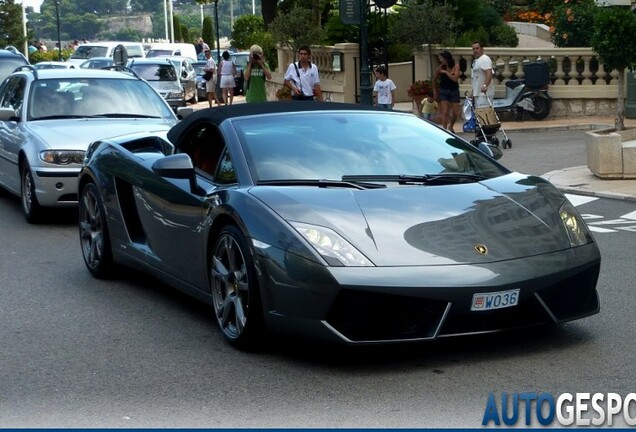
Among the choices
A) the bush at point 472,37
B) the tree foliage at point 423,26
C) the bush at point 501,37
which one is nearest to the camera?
the tree foliage at point 423,26

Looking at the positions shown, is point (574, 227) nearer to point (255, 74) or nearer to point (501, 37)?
point (255, 74)

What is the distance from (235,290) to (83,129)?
22.0ft

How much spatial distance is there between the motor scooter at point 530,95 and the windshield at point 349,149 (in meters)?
17.5

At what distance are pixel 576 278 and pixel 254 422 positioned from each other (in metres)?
2.10

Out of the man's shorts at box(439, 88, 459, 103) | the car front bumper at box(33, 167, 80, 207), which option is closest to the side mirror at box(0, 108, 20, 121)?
the car front bumper at box(33, 167, 80, 207)

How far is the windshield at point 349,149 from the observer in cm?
760

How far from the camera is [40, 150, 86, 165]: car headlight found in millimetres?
13055

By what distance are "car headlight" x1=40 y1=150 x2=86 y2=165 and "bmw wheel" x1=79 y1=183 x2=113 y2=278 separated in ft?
9.36

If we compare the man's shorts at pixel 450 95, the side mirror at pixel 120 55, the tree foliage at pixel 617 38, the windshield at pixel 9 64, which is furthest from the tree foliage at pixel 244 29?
the tree foliage at pixel 617 38

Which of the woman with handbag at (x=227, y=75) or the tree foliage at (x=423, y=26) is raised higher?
the tree foliage at (x=423, y=26)

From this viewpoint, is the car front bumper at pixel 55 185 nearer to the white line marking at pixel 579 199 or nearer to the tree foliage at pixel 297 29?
the white line marking at pixel 579 199

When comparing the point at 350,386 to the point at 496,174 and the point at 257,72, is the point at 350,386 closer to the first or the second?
the point at 496,174

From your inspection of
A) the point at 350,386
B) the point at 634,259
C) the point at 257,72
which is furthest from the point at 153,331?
the point at 257,72

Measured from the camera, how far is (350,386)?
638 centimetres
